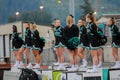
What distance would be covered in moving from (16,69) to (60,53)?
84.0 inches

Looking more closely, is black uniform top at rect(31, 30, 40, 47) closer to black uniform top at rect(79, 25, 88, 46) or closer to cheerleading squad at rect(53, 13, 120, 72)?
cheerleading squad at rect(53, 13, 120, 72)

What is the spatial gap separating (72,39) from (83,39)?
0.34 meters

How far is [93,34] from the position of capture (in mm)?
9914

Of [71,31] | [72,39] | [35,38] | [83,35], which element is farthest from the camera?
[35,38]

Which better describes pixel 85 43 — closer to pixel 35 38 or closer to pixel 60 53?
pixel 60 53

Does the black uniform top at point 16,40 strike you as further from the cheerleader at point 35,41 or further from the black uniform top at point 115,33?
the black uniform top at point 115,33

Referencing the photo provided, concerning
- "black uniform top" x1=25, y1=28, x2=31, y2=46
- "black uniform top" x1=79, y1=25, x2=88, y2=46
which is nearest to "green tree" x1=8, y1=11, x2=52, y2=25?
"black uniform top" x1=25, y1=28, x2=31, y2=46

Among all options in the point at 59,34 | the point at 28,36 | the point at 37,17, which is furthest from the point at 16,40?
the point at 37,17

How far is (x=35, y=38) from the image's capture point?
12234mm

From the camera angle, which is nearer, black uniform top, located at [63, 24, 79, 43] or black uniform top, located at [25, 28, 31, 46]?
black uniform top, located at [63, 24, 79, 43]

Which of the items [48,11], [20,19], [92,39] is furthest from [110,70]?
[20,19]

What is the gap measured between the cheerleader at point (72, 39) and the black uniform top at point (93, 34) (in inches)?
28.7

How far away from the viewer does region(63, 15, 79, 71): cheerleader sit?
1055 centimetres

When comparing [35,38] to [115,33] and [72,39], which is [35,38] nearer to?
[72,39]
